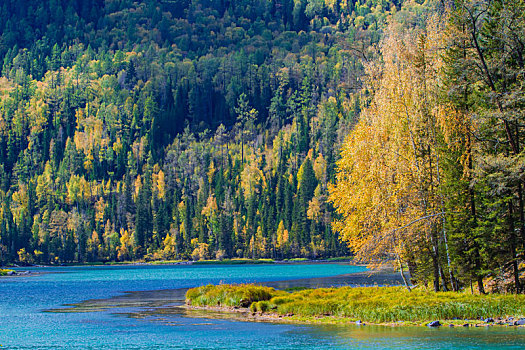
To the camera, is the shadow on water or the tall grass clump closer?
the shadow on water

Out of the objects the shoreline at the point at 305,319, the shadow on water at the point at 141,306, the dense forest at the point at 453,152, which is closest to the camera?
the shoreline at the point at 305,319

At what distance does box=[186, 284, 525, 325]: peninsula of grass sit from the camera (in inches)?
1586

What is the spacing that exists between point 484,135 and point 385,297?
1310cm

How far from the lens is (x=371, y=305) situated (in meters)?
45.3

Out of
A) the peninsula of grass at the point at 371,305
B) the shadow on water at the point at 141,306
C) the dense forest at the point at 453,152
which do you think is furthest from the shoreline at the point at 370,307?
the dense forest at the point at 453,152

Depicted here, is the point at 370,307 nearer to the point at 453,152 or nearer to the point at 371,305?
the point at 371,305

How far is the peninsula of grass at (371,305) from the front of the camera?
40.3 meters

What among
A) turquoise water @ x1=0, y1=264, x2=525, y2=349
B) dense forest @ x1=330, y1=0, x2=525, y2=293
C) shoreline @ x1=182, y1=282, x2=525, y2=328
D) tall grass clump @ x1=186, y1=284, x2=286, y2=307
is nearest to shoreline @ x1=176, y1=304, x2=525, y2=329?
shoreline @ x1=182, y1=282, x2=525, y2=328

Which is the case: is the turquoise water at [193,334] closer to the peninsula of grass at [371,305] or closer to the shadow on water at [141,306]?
the shadow on water at [141,306]

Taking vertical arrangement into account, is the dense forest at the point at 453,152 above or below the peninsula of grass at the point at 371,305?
above

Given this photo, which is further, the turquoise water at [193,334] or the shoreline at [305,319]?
the shoreline at [305,319]

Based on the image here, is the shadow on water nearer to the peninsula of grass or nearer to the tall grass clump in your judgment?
the tall grass clump

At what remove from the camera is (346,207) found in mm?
51156

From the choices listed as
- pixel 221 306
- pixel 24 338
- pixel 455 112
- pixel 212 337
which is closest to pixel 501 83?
pixel 455 112
